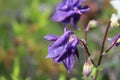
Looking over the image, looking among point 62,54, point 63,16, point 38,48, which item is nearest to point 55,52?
point 62,54

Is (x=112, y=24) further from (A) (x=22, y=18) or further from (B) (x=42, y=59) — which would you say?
(A) (x=22, y=18)

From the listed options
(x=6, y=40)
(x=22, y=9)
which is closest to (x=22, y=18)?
(x=22, y=9)

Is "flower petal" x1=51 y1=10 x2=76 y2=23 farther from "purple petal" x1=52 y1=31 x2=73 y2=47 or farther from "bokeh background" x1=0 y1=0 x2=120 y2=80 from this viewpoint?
"bokeh background" x1=0 y1=0 x2=120 y2=80

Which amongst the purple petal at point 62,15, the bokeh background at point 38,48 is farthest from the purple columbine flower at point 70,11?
the bokeh background at point 38,48

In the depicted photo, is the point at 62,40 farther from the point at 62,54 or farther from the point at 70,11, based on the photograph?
the point at 70,11

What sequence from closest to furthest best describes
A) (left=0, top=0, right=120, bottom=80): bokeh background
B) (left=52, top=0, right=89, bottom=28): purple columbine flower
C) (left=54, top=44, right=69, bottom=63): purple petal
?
(left=54, top=44, right=69, bottom=63): purple petal, (left=52, top=0, right=89, bottom=28): purple columbine flower, (left=0, top=0, right=120, bottom=80): bokeh background

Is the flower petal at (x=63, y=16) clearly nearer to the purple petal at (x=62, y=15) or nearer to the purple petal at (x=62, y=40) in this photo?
the purple petal at (x=62, y=15)

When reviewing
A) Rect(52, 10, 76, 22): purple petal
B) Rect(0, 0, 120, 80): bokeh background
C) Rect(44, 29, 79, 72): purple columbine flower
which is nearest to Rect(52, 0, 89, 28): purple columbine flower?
Rect(52, 10, 76, 22): purple petal

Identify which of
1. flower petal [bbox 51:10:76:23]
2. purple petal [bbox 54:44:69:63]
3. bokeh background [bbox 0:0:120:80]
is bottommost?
bokeh background [bbox 0:0:120:80]
